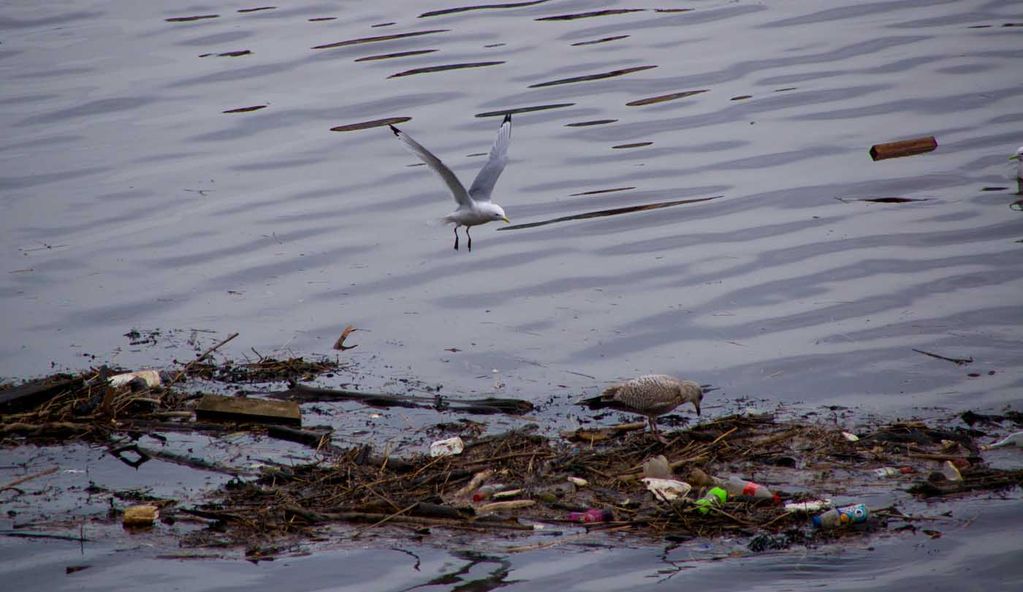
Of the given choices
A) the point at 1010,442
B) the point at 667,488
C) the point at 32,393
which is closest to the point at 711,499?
the point at 667,488

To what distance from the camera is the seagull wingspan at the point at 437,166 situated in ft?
30.1

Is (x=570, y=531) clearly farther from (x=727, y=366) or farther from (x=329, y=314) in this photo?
(x=329, y=314)

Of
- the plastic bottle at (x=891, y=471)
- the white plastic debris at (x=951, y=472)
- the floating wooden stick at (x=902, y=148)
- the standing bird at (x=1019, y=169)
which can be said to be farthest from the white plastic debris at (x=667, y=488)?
the floating wooden stick at (x=902, y=148)

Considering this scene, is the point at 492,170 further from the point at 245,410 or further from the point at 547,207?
the point at 245,410

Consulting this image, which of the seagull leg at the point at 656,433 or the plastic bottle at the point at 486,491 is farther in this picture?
the seagull leg at the point at 656,433

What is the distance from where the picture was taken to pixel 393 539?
608 cm

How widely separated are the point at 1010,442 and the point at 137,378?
5.30m

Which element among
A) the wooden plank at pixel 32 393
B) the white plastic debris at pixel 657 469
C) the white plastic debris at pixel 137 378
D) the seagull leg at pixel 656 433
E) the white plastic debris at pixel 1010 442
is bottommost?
the white plastic debris at pixel 1010 442

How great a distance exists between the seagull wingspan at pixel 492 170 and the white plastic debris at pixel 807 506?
489 centimetres

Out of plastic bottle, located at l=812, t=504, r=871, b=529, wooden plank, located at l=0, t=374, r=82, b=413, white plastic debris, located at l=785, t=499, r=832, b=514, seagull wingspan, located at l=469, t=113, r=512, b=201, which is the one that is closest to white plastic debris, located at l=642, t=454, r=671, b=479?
white plastic debris, located at l=785, t=499, r=832, b=514

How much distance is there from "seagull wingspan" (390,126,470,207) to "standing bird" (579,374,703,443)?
258 centimetres

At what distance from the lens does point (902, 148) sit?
13250 mm

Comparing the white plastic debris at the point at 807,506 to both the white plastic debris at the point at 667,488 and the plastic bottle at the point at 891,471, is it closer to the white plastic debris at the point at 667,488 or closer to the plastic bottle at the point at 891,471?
the white plastic debris at the point at 667,488

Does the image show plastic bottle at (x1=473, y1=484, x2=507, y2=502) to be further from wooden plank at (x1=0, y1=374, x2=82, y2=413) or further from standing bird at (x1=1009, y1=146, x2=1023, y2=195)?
standing bird at (x1=1009, y1=146, x2=1023, y2=195)
